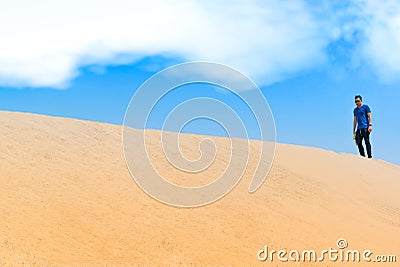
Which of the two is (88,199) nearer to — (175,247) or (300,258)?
(175,247)

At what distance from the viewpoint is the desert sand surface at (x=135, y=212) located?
21.1 feet

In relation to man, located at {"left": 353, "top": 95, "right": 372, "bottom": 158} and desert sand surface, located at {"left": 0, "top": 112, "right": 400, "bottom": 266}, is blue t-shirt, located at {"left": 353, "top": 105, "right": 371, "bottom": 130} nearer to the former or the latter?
man, located at {"left": 353, "top": 95, "right": 372, "bottom": 158}

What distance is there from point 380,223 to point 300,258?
304cm

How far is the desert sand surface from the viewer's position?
6.45 metres

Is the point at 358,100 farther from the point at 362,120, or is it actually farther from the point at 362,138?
the point at 362,138

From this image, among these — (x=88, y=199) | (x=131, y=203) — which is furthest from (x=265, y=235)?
(x=88, y=199)

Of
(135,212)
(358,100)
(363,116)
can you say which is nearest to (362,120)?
(363,116)

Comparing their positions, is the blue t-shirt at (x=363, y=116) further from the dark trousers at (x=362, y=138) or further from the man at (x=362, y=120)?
the dark trousers at (x=362, y=138)

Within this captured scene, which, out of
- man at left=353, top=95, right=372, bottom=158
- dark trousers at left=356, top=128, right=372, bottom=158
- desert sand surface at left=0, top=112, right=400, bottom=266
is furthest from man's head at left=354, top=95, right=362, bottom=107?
desert sand surface at left=0, top=112, right=400, bottom=266

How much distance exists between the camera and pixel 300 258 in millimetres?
7230

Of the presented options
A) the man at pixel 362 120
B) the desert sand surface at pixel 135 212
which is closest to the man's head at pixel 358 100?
the man at pixel 362 120

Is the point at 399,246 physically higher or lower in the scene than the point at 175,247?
higher

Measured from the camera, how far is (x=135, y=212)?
7.47m

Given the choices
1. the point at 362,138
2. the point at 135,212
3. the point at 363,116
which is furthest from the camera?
the point at 362,138
